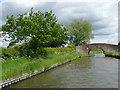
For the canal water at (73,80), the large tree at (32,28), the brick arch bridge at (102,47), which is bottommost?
the canal water at (73,80)

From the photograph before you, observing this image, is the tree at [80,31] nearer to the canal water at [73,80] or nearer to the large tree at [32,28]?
the large tree at [32,28]

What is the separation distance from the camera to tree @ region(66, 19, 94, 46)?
203 ft

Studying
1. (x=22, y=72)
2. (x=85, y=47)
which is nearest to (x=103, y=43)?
(x=85, y=47)

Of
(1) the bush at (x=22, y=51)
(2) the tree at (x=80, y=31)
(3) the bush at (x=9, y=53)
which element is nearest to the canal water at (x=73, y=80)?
(3) the bush at (x=9, y=53)

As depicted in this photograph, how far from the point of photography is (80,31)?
6231cm

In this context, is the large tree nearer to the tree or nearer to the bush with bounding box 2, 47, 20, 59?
the bush with bounding box 2, 47, 20, 59

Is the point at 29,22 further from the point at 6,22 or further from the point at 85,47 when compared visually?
the point at 85,47

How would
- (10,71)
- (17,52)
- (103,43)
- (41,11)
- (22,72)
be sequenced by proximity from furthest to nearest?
(103,43), (41,11), (17,52), (22,72), (10,71)

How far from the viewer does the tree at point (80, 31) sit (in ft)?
203

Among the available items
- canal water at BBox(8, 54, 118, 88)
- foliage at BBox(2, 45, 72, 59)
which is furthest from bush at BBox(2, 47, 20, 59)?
canal water at BBox(8, 54, 118, 88)

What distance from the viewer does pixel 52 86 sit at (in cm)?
1060

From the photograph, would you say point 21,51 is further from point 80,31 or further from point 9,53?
point 80,31

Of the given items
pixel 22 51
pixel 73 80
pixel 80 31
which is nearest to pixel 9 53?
pixel 22 51

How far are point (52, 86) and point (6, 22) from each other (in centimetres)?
1722
